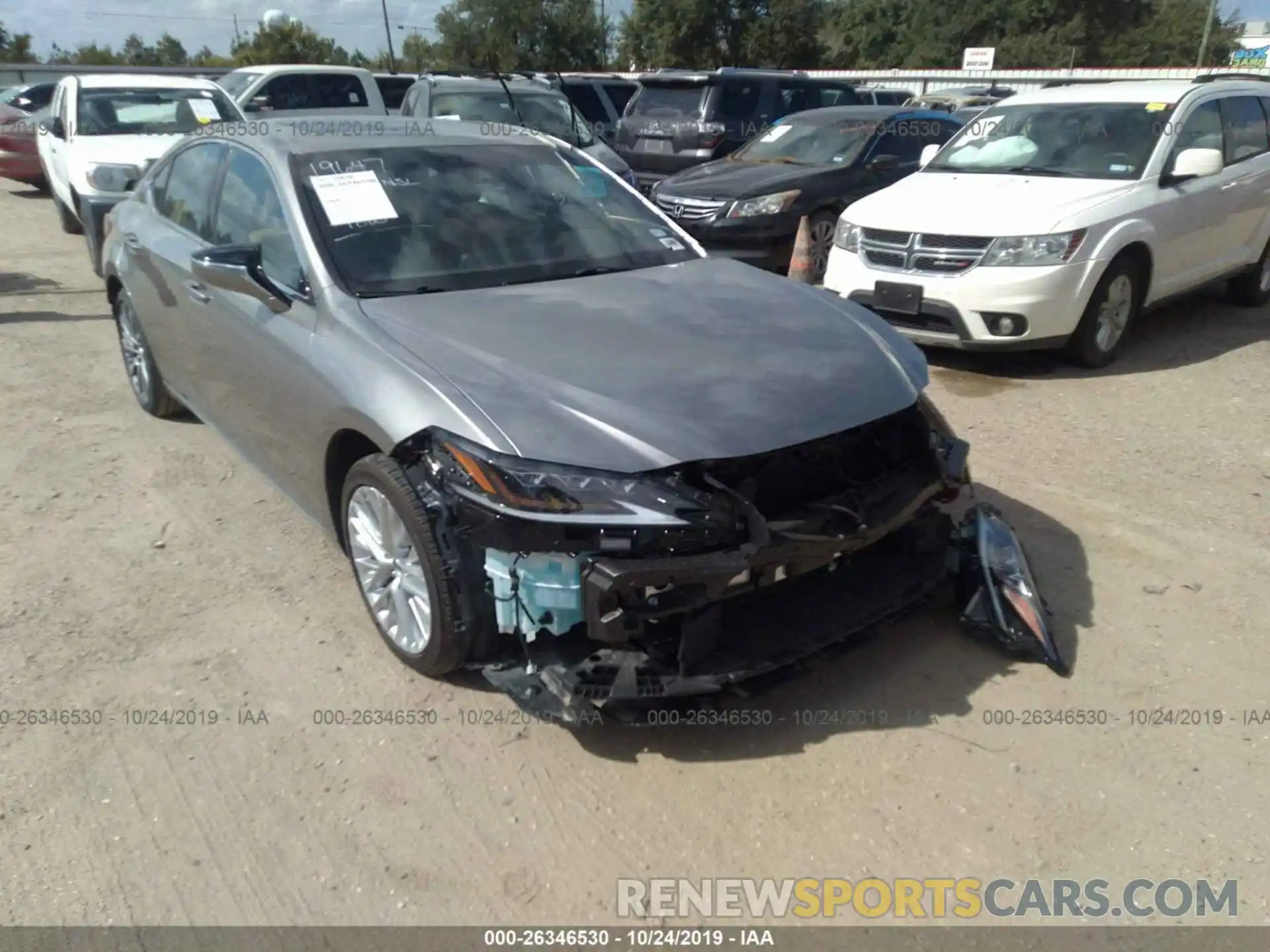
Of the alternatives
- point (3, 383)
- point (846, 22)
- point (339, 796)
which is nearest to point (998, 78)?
point (846, 22)

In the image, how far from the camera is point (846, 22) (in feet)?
182

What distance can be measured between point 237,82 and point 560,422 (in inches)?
587

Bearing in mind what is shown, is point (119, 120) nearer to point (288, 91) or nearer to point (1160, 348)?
point (288, 91)

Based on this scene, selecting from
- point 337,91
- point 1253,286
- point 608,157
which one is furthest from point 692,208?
point 337,91

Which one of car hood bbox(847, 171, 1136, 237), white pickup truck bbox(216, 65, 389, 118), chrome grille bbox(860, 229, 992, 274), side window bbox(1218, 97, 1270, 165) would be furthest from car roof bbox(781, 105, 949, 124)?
white pickup truck bbox(216, 65, 389, 118)

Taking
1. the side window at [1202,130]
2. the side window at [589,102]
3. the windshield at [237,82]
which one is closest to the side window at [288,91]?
the windshield at [237,82]

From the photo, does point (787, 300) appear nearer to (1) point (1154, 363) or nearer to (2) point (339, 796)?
(2) point (339, 796)

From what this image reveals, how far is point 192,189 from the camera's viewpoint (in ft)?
15.3

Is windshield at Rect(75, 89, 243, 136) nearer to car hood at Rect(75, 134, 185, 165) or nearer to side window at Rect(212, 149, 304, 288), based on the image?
car hood at Rect(75, 134, 185, 165)

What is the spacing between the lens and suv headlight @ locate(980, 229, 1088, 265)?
240 inches

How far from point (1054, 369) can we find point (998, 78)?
3170cm

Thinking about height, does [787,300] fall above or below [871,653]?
above

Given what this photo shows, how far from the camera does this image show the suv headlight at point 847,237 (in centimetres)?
692

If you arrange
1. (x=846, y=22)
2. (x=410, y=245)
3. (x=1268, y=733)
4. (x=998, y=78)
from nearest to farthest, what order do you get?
(x=1268, y=733)
(x=410, y=245)
(x=998, y=78)
(x=846, y=22)
